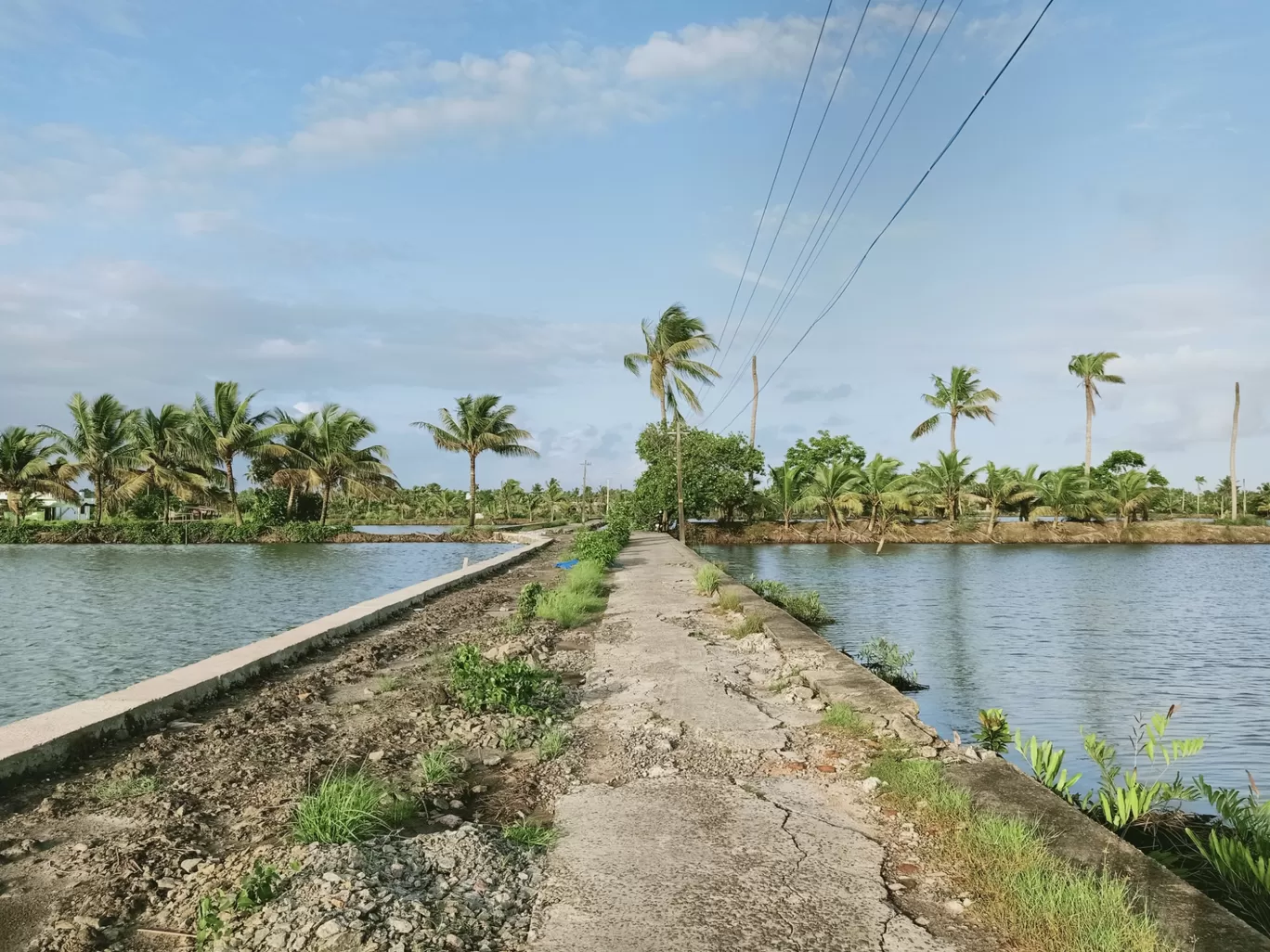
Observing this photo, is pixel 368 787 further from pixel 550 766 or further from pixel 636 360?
pixel 636 360

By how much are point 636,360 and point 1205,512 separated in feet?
226

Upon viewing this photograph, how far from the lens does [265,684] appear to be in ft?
24.9

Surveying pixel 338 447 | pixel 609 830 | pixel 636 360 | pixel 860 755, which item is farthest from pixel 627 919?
pixel 338 447

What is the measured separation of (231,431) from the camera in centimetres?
4188

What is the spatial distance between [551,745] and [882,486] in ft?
134

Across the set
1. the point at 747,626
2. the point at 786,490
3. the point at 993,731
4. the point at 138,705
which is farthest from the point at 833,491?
the point at 138,705

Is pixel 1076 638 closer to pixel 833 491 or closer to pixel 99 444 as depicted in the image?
pixel 833 491

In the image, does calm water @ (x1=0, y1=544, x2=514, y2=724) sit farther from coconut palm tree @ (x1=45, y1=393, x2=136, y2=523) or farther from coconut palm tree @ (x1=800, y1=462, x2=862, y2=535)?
coconut palm tree @ (x1=800, y1=462, x2=862, y2=535)

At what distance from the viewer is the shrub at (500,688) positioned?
6.39 m

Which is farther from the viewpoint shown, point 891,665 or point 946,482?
point 946,482

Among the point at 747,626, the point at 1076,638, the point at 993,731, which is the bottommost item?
the point at 1076,638

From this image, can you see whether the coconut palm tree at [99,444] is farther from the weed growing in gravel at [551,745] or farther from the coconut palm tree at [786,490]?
the weed growing in gravel at [551,745]

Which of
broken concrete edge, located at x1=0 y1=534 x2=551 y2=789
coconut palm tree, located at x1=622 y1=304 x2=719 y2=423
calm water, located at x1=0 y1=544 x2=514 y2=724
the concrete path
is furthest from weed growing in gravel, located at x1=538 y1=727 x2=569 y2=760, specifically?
coconut palm tree, located at x1=622 y1=304 x2=719 y2=423

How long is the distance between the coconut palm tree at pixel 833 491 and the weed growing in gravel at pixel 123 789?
40.9 m
